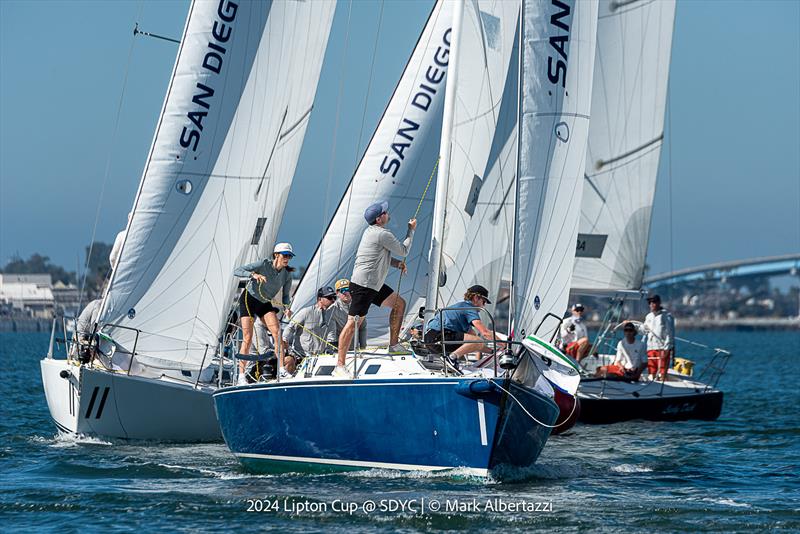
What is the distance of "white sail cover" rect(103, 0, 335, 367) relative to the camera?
1930cm

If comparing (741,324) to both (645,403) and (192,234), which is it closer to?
(645,403)

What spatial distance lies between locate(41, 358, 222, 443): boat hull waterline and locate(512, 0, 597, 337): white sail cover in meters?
5.85

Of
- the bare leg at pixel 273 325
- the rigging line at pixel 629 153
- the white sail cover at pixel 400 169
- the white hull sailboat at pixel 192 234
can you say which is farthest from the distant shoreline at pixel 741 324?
the bare leg at pixel 273 325

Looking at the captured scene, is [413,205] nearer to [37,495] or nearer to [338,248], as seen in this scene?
[338,248]

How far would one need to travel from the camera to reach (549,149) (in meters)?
15.3

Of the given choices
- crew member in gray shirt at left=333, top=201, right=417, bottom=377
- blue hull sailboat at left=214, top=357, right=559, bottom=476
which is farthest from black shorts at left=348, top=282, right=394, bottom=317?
blue hull sailboat at left=214, top=357, right=559, bottom=476

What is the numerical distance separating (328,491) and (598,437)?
779cm

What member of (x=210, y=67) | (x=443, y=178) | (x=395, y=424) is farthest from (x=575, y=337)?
(x=395, y=424)

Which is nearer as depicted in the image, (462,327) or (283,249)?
(462,327)

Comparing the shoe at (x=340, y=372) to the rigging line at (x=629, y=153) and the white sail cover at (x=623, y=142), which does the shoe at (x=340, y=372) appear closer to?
the white sail cover at (x=623, y=142)

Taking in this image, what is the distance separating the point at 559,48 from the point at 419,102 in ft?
17.8

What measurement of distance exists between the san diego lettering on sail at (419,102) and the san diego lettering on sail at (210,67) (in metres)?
2.70

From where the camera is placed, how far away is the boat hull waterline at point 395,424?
45.1ft

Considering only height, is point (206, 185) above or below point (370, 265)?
above
